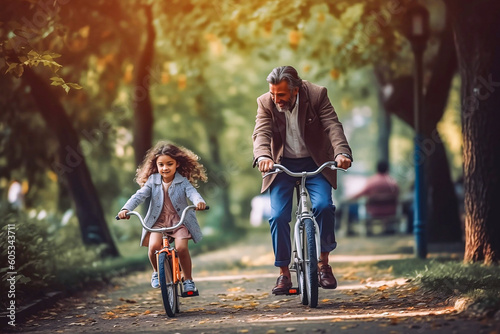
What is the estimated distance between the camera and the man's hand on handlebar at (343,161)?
7473 mm

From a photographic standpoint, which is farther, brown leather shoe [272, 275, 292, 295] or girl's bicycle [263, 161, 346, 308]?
brown leather shoe [272, 275, 292, 295]

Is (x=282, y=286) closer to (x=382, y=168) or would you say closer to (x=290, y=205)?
(x=290, y=205)

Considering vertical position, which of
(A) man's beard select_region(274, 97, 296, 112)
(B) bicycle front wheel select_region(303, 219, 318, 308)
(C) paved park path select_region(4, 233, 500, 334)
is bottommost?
(C) paved park path select_region(4, 233, 500, 334)

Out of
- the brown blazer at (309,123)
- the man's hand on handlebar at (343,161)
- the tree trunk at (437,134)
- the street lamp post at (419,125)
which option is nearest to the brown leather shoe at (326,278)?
the brown blazer at (309,123)

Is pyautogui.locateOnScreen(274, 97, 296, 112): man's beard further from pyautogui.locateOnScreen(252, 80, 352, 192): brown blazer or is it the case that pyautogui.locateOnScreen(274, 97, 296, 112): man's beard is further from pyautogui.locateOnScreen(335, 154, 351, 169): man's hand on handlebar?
pyautogui.locateOnScreen(335, 154, 351, 169): man's hand on handlebar

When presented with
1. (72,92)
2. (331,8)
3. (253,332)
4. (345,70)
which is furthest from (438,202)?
(253,332)

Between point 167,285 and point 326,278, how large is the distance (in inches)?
58.8

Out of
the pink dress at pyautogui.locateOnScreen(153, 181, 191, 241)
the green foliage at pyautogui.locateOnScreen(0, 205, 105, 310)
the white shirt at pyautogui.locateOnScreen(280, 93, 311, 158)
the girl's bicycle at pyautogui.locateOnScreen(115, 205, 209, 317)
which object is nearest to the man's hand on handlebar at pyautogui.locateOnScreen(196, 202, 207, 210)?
the girl's bicycle at pyautogui.locateOnScreen(115, 205, 209, 317)

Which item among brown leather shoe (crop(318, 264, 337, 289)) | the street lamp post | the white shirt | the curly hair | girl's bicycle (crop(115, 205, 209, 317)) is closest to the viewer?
girl's bicycle (crop(115, 205, 209, 317))

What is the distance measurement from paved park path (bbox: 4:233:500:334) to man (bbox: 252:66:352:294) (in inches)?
22.7

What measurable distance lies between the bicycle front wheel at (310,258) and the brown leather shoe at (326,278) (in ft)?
0.51

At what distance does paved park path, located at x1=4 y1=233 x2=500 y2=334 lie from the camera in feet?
22.5

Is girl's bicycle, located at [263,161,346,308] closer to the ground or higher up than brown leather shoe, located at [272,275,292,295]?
higher up

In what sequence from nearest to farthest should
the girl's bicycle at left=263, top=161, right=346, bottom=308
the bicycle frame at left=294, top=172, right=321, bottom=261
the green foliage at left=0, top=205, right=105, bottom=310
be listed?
the girl's bicycle at left=263, top=161, right=346, bottom=308
the bicycle frame at left=294, top=172, right=321, bottom=261
the green foliage at left=0, top=205, right=105, bottom=310
